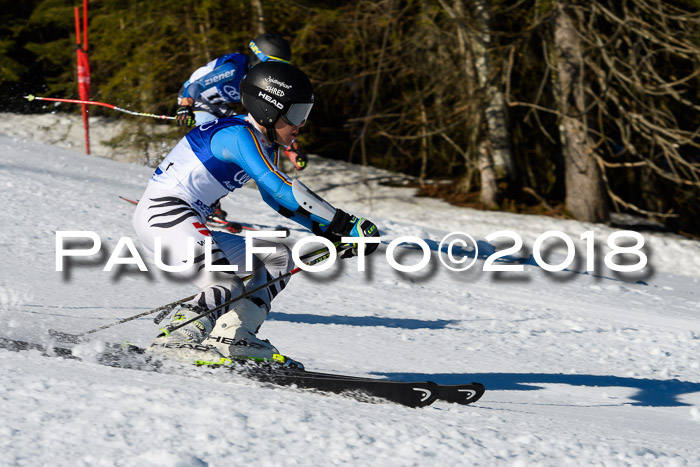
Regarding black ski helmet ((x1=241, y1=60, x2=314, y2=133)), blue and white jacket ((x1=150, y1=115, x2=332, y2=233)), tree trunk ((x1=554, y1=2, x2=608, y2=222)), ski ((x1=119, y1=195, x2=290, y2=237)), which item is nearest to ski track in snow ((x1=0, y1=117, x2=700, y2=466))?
ski ((x1=119, y1=195, x2=290, y2=237))

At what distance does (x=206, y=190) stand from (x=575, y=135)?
10873 mm

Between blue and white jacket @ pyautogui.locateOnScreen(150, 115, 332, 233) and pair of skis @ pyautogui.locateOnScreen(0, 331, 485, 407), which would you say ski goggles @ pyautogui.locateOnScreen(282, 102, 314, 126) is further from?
pair of skis @ pyautogui.locateOnScreen(0, 331, 485, 407)

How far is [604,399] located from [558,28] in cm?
990

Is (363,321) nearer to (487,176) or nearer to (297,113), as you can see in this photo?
(297,113)

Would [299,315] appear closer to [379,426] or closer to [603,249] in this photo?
[379,426]

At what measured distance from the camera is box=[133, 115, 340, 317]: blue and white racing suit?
11.1 ft

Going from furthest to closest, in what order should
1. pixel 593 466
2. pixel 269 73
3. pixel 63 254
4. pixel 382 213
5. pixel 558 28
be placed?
pixel 382 213 → pixel 558 28 → pixel 63 254 → pixel 269 73 → pixel 593 466

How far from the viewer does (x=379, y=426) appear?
277 cm

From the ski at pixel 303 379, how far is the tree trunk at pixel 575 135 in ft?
31.1

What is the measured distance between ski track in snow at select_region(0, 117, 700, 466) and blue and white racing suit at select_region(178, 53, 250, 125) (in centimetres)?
136

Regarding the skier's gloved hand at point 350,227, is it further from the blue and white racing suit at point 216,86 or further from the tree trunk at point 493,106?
the tree trunk at point 493,106

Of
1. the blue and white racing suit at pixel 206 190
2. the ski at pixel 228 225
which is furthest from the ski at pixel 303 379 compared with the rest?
the ski at pixel 228 225

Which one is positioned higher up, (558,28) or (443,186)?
(558,28)

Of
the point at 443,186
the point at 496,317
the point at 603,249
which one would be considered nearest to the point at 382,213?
the point at 443,186
